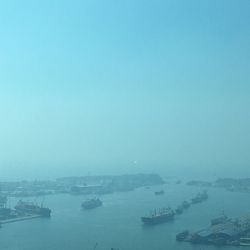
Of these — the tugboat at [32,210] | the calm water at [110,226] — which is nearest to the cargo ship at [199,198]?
the calm water at [110,226]

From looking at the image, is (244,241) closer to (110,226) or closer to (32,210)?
(110,226)

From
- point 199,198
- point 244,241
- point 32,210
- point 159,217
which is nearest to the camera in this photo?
point 244,241

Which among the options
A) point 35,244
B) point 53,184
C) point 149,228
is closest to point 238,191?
point 53,184

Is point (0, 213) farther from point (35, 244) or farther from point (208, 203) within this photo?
point (208, 203)

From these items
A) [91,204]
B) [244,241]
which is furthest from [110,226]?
[91,204]

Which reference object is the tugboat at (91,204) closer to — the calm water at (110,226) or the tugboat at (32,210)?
the calm water at (110,226)
